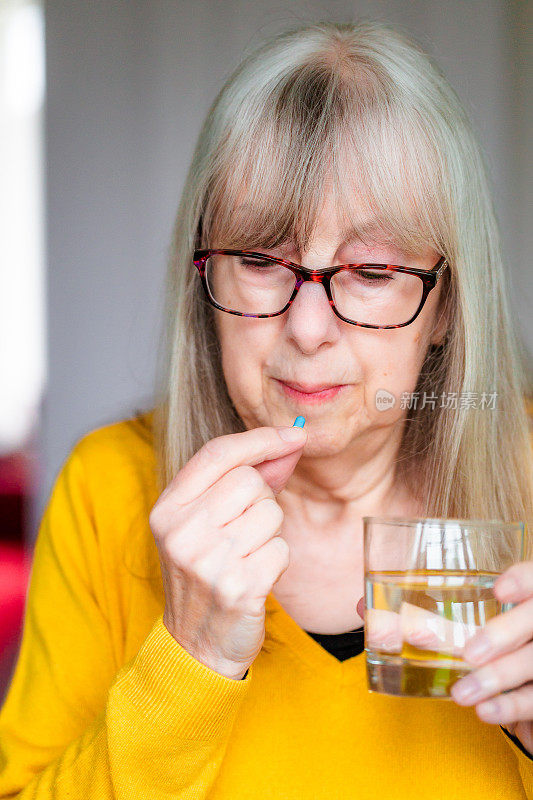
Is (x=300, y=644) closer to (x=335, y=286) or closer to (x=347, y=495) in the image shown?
(x=347, y=495)

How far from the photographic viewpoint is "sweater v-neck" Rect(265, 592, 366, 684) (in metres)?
1.27

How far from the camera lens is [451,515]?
1.45 m

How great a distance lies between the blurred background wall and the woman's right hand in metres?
1.91

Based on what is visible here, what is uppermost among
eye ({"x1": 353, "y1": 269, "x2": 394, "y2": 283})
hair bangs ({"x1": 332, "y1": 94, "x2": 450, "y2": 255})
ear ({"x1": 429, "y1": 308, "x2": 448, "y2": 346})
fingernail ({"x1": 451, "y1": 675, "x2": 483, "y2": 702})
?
hair bangs ({"x1": 332, "y1": 94, "x2": 450, "y2": 255})

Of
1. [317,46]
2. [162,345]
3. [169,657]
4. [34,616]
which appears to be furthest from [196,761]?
[317,46]

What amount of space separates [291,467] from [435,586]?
1.12 feet

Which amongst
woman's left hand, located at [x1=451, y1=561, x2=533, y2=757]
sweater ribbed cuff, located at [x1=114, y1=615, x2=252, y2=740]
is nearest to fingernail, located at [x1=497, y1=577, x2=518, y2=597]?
woman's left hand, located at [x1=451, y1=561, x2=533, y2=757]

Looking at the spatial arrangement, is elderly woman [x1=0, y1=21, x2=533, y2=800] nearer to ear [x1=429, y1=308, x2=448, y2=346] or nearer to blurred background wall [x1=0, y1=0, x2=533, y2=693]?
ear [x1=429, y1=308, x2=448, y2=346]

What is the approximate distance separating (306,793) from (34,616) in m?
0.55

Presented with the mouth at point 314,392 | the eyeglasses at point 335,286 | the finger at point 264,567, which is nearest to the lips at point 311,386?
the mouth at point 314,392

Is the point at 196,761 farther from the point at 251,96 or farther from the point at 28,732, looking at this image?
the point at 251,96

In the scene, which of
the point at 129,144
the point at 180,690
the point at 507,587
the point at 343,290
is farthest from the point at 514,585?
the point at 129,144

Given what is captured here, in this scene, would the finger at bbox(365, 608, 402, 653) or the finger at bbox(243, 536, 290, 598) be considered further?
the finger at bbox(243, 536, 290, 598)

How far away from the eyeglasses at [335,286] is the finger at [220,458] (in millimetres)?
246
